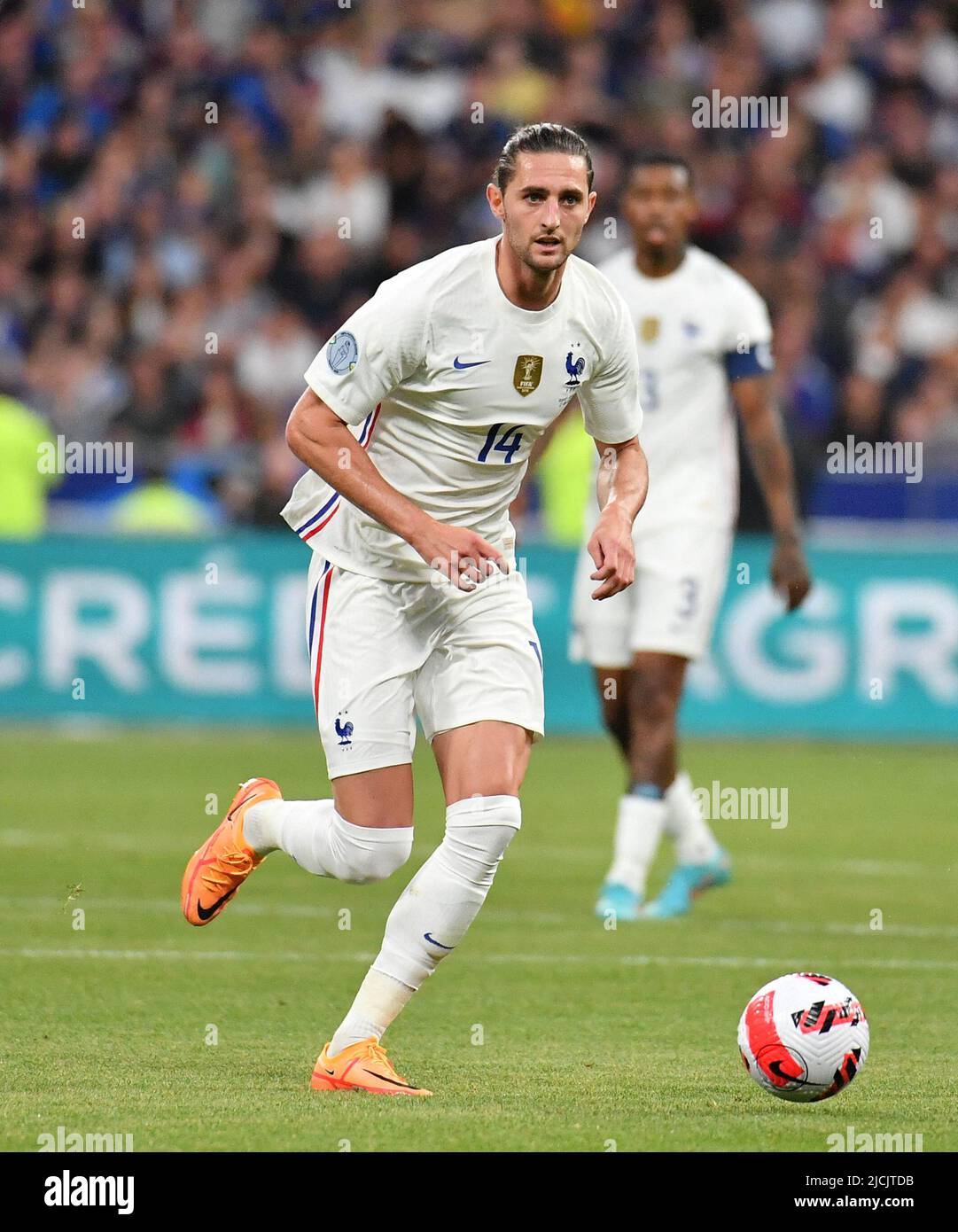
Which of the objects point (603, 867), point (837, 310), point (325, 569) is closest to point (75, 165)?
point (837, 310)

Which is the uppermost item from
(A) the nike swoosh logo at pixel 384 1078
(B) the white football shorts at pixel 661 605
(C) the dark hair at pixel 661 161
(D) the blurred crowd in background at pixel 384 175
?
(D) the blurred crowd in background at pixel 384 175

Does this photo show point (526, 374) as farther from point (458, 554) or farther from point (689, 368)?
point (689, 368)

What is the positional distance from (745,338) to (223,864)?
11.8 ft

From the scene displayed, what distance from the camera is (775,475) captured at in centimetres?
934

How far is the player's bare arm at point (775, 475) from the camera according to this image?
926 cm

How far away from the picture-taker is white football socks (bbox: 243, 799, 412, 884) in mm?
6137

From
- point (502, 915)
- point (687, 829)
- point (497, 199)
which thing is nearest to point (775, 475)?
point (687, 829)

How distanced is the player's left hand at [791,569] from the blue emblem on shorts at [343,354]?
370 centimetres

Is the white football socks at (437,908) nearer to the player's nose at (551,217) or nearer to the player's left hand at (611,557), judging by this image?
the player's left hand at (611,557)

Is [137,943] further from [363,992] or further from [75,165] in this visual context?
[75,165]

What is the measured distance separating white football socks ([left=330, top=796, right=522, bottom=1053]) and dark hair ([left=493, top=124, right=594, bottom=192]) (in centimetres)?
158

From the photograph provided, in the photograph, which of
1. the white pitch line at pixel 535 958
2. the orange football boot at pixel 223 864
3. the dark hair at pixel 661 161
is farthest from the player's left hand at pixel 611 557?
the dark hair at pixel 661 161

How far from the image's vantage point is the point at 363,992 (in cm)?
602

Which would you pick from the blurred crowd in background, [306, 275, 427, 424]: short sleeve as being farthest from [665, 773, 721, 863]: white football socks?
the blurred crowd in background
